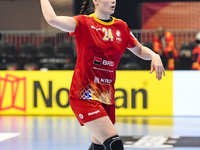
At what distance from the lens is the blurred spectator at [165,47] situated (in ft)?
38.3

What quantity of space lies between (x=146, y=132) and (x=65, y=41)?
22.3ft

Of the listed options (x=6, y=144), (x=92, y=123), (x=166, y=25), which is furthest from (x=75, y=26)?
(x=166, y=25)

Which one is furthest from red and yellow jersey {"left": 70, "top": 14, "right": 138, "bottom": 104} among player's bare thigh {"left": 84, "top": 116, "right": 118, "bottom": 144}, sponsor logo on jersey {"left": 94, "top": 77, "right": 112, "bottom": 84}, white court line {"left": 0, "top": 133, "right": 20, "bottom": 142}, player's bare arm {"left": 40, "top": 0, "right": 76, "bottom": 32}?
white court line {"left": 0, "top": 133, "right": 20, "bottom": 142}

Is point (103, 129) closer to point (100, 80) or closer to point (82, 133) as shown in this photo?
point (100, 80)

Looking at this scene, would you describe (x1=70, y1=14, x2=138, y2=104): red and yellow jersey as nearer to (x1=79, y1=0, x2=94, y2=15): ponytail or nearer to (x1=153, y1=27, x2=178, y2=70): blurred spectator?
(x1=79, y1=0, x2=94, y2=15): ponytail

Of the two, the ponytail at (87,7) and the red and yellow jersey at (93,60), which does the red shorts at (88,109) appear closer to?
the red and yellow jersey at (93,60)

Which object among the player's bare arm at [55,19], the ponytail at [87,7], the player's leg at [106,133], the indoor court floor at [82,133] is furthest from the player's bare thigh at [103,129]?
the indoor court floor at [82,133]

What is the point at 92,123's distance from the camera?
3.46 m

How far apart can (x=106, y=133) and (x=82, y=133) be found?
3766 mm

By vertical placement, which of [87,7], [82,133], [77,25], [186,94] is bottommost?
[82,133]

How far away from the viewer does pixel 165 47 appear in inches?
460

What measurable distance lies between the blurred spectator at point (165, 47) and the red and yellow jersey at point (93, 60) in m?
8.20

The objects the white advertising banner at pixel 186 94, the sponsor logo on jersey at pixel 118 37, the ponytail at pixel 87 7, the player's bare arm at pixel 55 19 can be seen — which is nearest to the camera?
the player's bare arm at pixel 55 19

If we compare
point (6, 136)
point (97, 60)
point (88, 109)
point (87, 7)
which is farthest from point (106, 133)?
point (6, 136)
